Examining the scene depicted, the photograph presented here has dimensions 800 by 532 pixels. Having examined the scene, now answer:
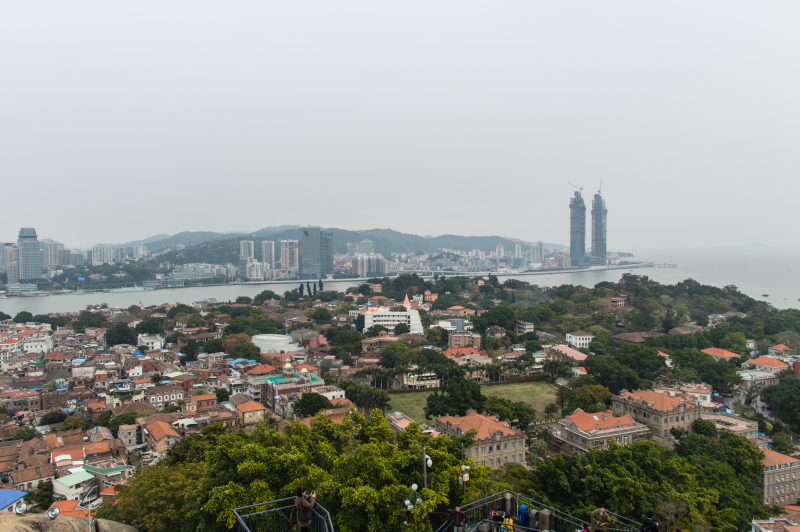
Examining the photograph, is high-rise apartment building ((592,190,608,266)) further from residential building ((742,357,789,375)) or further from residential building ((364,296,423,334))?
residential building ((742,357,789,375))

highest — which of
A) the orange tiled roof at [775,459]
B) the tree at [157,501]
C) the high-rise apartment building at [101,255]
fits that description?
the high-rise apartment building at [101,255]

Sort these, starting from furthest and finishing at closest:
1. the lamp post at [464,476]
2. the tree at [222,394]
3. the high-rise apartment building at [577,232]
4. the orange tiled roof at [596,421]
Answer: the high-rise apartment building at [577,232] → the tree at [222,394] → the orange tiled roof at [596,421] → the lamp post at [464,476]

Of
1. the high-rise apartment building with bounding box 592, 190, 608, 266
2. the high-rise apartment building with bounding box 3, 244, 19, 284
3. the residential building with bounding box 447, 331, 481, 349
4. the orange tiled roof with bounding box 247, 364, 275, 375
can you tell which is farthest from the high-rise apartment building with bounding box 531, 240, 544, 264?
the orange tiled roof with bounding box 247, 364, 275, 375

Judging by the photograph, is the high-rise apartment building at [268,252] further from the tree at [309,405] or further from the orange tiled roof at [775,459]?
the orange tiled roof at [775,459]

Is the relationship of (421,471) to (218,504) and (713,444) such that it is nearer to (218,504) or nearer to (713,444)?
(218,504)

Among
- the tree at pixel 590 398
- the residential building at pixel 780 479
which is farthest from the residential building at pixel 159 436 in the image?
the residential building at pixel 780 479

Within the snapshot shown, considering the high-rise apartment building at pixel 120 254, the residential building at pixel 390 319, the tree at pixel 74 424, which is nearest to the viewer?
the tree at pixel 74 424

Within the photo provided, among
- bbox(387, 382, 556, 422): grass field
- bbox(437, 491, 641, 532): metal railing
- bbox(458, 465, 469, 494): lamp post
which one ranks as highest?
bbox(458, 465, 469, 494): lamp post
